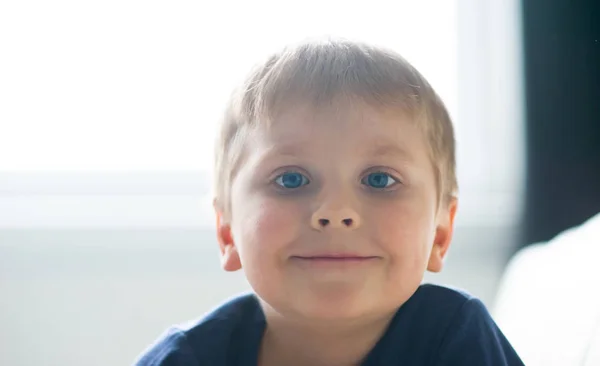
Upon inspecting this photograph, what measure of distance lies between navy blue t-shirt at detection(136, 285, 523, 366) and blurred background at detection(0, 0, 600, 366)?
0.54 m

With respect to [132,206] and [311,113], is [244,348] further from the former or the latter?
[132,206]

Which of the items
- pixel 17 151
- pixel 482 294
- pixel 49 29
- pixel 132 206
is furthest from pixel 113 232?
pixel 482 294

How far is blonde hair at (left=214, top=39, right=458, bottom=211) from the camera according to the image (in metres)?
0.87

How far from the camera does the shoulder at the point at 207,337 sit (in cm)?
Result: 98

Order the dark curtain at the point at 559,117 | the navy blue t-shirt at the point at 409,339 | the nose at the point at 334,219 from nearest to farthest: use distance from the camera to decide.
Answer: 1. the nose at the point at 334,219
2. the navy blue t-shirt at the point at 409,339
3. the dark curtain at the point at 559,117

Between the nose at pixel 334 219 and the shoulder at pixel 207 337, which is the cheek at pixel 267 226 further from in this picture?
the shoulder at pixel 207 337

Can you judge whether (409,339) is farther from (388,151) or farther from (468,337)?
(388,151)

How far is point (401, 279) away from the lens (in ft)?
2.88

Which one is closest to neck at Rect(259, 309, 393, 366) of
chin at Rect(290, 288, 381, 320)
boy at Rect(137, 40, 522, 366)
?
boy at Rect(137, 40, 522, 366)

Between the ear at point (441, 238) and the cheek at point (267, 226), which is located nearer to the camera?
the cheek at point (267, 226)

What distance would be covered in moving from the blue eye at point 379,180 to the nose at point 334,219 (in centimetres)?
5

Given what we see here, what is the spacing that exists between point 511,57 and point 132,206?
0.83 meters

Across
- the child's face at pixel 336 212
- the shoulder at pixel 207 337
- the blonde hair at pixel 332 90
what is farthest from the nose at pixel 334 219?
the shoulder at pixel 207 337

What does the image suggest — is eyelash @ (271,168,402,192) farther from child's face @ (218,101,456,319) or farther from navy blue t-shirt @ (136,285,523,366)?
navy blue t-shirt @ (136,285,523,366)
